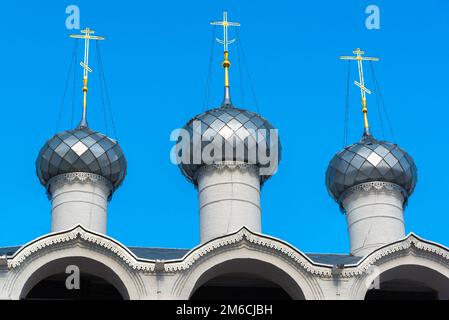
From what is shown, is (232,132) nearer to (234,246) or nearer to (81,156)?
(81,156)

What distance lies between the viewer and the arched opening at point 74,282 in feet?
57.4

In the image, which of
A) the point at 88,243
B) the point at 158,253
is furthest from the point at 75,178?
the point at 88,243

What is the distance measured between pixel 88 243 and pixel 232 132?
480 cm

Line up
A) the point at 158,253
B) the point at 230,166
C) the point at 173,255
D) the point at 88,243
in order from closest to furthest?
→ the point at 88,243 → the point at 173,255 → the point at 158,253 → the point at 230,166

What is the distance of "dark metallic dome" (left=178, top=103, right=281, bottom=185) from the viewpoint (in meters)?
20.8

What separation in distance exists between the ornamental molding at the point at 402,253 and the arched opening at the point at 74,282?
423 centimetres

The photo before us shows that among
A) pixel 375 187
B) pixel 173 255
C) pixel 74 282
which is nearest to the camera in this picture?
pixel 74 282

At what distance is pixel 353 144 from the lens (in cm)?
2241

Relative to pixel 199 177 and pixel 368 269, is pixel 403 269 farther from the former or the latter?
pixel 199 177

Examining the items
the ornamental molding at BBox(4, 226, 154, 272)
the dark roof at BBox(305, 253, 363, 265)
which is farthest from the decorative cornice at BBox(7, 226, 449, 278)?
the dark roof at BBox(305, 253, 363, 265)

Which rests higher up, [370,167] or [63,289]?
[370,167]

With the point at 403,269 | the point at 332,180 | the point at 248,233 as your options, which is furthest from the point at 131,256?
the point at 332,180

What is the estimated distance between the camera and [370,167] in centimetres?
2162

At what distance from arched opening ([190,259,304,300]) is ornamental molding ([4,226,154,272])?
46.2 inches
